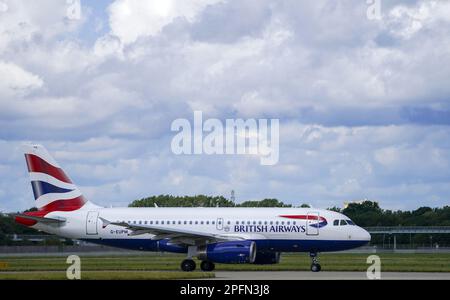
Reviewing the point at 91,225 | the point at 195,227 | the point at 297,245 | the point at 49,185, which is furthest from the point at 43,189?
the point at 297,245

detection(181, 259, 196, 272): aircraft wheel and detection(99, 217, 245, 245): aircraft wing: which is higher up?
detection(99, 217, 245, 245): aircraft wing

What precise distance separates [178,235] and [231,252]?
351cm

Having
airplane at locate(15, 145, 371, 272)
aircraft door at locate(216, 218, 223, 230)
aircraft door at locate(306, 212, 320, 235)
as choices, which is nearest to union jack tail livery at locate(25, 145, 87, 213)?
airplane at locate(15, 145, 371, 272)

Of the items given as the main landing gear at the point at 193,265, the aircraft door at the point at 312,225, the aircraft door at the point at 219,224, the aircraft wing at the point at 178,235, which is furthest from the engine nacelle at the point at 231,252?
the aircraft door at the point at 312,225

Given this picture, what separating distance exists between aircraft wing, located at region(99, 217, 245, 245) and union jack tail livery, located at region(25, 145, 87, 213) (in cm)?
484

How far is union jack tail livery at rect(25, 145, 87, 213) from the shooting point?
55812 millimetres

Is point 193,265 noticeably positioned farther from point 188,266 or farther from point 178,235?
point 178,235

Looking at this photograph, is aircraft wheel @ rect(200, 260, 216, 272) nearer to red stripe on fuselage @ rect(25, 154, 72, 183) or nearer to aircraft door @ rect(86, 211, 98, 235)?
aircraft door @ rect(86, 211, 98, 235)

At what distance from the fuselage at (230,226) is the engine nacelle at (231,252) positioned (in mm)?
2577

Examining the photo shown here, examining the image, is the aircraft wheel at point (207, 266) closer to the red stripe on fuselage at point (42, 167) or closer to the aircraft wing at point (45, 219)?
the aircraft wing at point (45, 219)

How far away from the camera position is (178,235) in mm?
50188

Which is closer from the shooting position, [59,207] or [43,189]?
[59,207]

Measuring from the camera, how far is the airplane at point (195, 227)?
163 feet
